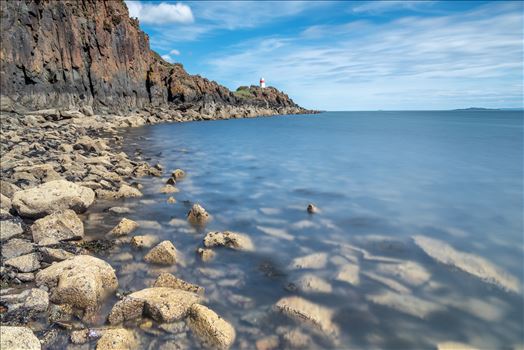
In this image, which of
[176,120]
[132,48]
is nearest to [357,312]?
[176,120]

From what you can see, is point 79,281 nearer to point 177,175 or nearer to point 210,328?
point 210,328

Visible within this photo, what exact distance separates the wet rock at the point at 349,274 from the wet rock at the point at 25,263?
5.94 metres

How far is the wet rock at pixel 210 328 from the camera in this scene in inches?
199

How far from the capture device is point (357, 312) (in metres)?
6.05

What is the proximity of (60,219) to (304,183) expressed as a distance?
11.2 metres

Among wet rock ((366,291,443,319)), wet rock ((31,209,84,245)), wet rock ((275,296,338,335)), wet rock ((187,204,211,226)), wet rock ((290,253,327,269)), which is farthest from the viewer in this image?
wet rock ((187,204,211,226))

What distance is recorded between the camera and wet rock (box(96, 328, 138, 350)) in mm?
4755

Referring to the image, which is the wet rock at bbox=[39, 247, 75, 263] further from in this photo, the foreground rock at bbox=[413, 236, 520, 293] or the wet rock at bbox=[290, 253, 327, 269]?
the foreground rock at bbox=[413, 236, 520, 293]

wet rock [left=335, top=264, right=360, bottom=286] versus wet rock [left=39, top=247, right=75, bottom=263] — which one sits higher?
wet rock [left=39, top=247, right=75, bottom=263]

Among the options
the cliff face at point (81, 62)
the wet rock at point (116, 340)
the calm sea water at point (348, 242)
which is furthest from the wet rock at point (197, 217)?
the cliff face at point (81, 62)

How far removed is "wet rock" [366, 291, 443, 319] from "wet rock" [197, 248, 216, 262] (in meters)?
3.40

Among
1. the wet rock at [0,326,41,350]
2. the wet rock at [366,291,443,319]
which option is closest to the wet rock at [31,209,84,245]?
Result: the wet rock at [0,326,41,350]

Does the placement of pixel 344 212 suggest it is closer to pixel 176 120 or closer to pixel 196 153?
pixel 196 153

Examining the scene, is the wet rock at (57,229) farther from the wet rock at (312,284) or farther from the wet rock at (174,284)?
the wet rock at (312,284)
